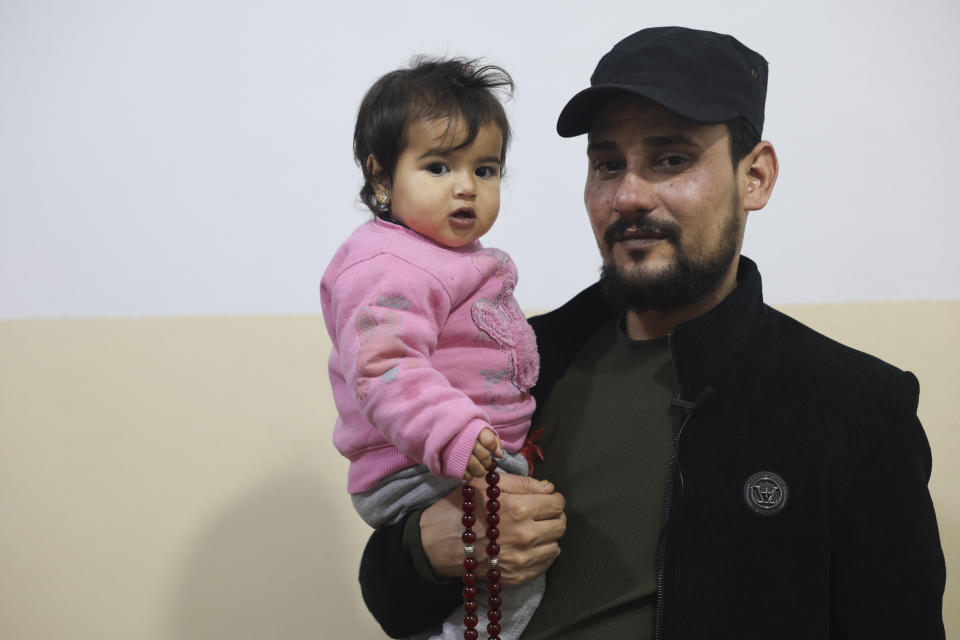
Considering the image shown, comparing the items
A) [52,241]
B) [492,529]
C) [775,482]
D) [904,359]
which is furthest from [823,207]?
[52,241]

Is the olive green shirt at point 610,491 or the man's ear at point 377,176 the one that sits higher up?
the man's ear at point 377,176

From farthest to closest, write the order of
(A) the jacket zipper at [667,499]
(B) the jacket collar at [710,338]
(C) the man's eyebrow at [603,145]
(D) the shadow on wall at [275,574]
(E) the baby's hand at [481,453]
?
1. (D) the shadow on wall at [275,574]
2. (C) the man's eyebrow at [603,145]
3. (B) the jacket collar at [710,338]
4. (A) the jacket zipper at [667,499]
5. (E) the baby's hand at [481,453]

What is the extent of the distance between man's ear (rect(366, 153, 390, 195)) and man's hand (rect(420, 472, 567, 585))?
0.46 m

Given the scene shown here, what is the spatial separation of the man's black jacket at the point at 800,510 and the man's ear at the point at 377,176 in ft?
1.72

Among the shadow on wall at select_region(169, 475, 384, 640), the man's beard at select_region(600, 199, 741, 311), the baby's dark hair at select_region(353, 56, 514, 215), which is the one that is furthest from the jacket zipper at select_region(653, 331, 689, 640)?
the shadow on wall at select_region(169, 475, 384, 640)

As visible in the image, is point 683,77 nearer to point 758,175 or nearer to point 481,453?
point 758,175

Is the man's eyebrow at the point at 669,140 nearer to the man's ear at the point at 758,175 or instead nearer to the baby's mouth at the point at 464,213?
the man's ear at the point at 758,175

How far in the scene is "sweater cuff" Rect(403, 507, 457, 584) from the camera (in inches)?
47.8

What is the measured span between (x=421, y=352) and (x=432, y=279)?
112 millimetres

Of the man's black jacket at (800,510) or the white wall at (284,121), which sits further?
the white wall at (284,121)

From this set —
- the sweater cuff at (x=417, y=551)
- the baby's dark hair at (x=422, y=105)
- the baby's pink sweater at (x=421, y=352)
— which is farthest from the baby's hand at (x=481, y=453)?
the baby's dark hair at (x=422, y=105)

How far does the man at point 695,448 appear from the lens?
3.66ft

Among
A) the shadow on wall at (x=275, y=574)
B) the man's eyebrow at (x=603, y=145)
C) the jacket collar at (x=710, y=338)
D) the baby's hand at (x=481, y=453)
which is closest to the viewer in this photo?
the baby's hand at (x=481, y=453)

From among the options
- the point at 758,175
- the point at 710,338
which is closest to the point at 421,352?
the point at 710,338
